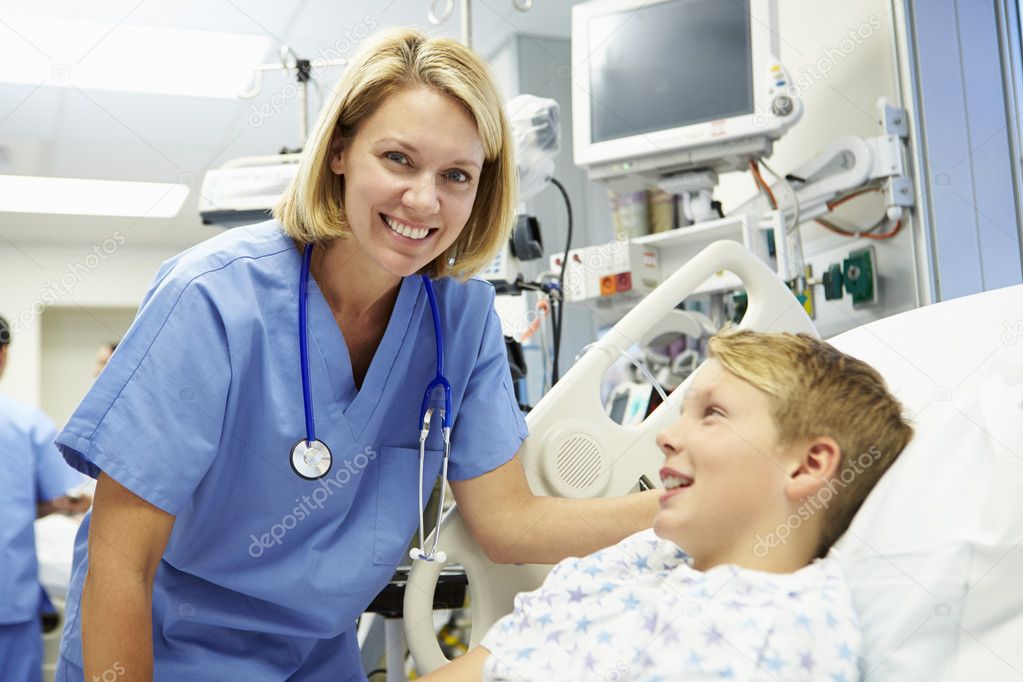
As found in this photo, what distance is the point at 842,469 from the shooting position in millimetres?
1045

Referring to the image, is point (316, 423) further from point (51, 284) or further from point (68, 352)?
point (68, 352)

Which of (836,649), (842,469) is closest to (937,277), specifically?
(842,469)

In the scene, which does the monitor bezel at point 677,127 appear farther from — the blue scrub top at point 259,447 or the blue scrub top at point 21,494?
the blue scrub top at point 21,494

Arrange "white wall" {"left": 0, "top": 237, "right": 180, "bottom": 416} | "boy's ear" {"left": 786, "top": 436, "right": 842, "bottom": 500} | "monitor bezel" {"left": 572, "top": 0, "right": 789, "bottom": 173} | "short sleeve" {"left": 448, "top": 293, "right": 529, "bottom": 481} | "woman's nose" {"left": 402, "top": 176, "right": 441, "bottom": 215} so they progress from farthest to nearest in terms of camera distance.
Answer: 1. "white wall" {"left": 0, "top": 237, "right": 180, "bottom": 416}
2. "monitor bezel" {"left": 572, "top": 0, "right": 789, "bottom": 173}
3. "short sleeve" {"left": 448, "top": 293, "right": 529, "bottom": 481}
4. "woman's nose" {"left": 402, "top": 176, "right": 441, "bottom": 215}
5. "boy's ear" {"left": 786, "top": 436, "right": 842, "bottom": 500}

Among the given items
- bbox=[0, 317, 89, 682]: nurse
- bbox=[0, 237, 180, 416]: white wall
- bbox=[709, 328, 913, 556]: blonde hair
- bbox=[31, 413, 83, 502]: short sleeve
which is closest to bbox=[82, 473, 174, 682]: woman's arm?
bbox=[709, 328, 913, 556]: blonde hair

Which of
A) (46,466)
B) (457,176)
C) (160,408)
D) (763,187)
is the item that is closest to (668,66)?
(763,187)

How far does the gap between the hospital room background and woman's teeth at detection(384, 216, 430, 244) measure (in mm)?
364

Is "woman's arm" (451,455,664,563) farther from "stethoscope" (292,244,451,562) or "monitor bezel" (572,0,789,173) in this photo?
"monitor bezel" (572,0,789,173)

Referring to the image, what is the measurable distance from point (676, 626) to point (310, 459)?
511 millimetres

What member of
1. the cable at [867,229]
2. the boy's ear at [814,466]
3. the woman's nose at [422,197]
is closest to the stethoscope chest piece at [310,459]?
the woman's nose at [422,197]

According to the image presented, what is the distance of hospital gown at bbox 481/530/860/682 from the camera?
2.86ft

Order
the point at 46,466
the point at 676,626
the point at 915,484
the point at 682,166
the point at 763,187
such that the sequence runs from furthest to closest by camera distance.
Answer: the point at 46,466, the point at 682,166, the point at 763,187, the point at 915,484, the point at 676,626

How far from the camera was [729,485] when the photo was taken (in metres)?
1.04

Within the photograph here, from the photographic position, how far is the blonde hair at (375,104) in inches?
46.4
